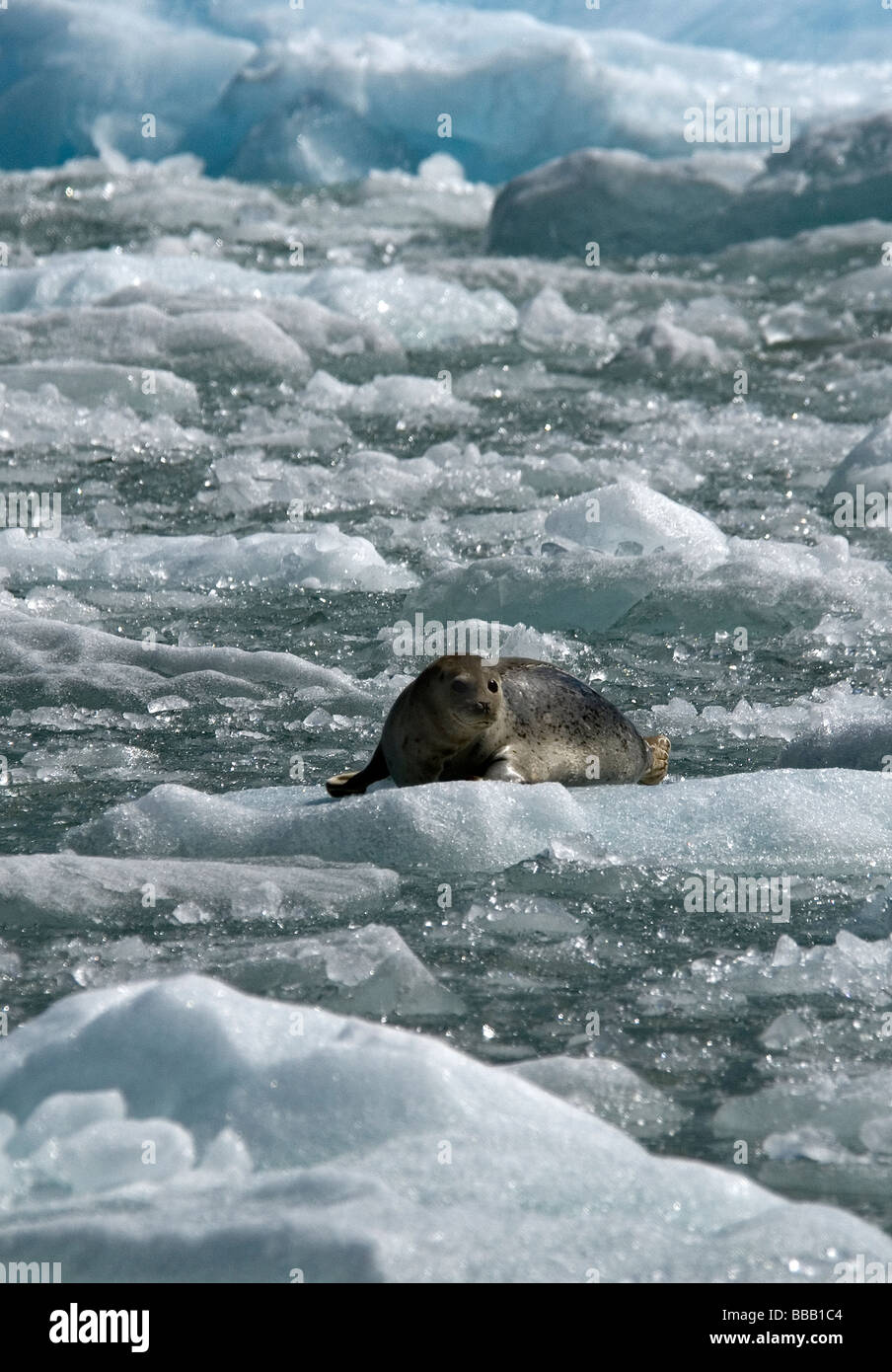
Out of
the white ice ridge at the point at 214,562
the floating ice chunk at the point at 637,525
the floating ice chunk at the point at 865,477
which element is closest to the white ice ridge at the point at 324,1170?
the white ice ridge at the point at 214,562

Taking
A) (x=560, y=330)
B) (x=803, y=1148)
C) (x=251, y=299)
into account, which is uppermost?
(x=251, y=299)

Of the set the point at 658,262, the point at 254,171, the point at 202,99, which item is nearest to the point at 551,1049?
the point at 658,262

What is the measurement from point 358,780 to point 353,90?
1039 inches

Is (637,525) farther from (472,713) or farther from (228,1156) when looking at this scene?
(228,1156)

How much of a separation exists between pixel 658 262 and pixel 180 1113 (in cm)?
1498

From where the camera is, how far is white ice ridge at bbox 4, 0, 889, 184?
2605 cm

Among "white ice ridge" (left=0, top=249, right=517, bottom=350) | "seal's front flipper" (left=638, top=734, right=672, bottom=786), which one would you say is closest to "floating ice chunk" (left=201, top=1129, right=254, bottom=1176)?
"seal's front flipper" (left=638, top=734, right=672, bottom=786)

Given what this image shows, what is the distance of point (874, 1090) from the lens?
2.13 metres

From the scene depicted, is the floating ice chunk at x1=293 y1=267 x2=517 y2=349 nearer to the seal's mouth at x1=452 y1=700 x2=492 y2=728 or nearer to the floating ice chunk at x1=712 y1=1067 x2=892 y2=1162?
the seal's mouth at x1=452 y1=700 x2=492 y2=728

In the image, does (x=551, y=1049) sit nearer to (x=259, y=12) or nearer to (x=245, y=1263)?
(x=245, y=1263)

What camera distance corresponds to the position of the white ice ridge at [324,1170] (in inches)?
65.5

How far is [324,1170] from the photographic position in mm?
1776

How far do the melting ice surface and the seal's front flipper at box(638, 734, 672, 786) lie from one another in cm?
9

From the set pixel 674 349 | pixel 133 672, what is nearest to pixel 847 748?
pixel 133 672
